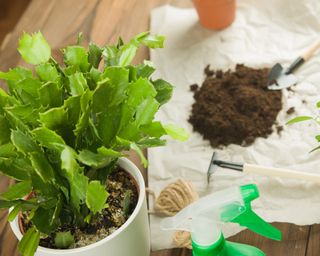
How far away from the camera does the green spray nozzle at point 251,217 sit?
56 centimetres

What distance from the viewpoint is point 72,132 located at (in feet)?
1.55

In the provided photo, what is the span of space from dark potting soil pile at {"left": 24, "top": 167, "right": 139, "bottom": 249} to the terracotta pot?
437 millimetres

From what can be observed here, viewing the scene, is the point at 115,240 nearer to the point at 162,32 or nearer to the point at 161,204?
the point at 161,204

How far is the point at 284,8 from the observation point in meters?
0.95

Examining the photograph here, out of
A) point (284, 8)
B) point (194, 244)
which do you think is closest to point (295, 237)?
point (194, 244)

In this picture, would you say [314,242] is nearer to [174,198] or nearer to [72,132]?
[174,198]

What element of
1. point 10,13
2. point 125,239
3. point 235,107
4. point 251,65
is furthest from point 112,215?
point 10,13

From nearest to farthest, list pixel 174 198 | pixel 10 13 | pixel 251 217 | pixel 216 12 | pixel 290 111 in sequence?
pixel 251 217 < pixel 174 198 < pixel 290 111 < pixel 216 12 < pixel 10 13

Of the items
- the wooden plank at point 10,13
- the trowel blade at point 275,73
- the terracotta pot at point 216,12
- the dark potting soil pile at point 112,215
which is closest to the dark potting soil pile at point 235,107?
the trowel blade at point 275,73

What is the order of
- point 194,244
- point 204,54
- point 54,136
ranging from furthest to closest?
point 204,54 → point 194,244 → point 54,136

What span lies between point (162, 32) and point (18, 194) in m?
0.55

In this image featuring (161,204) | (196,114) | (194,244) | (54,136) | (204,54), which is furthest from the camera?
(204,54)

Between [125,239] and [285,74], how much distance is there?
0.43 m

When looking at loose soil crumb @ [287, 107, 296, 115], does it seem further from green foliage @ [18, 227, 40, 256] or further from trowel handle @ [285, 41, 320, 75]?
green foliage @ [18, 227, 40, 256]
